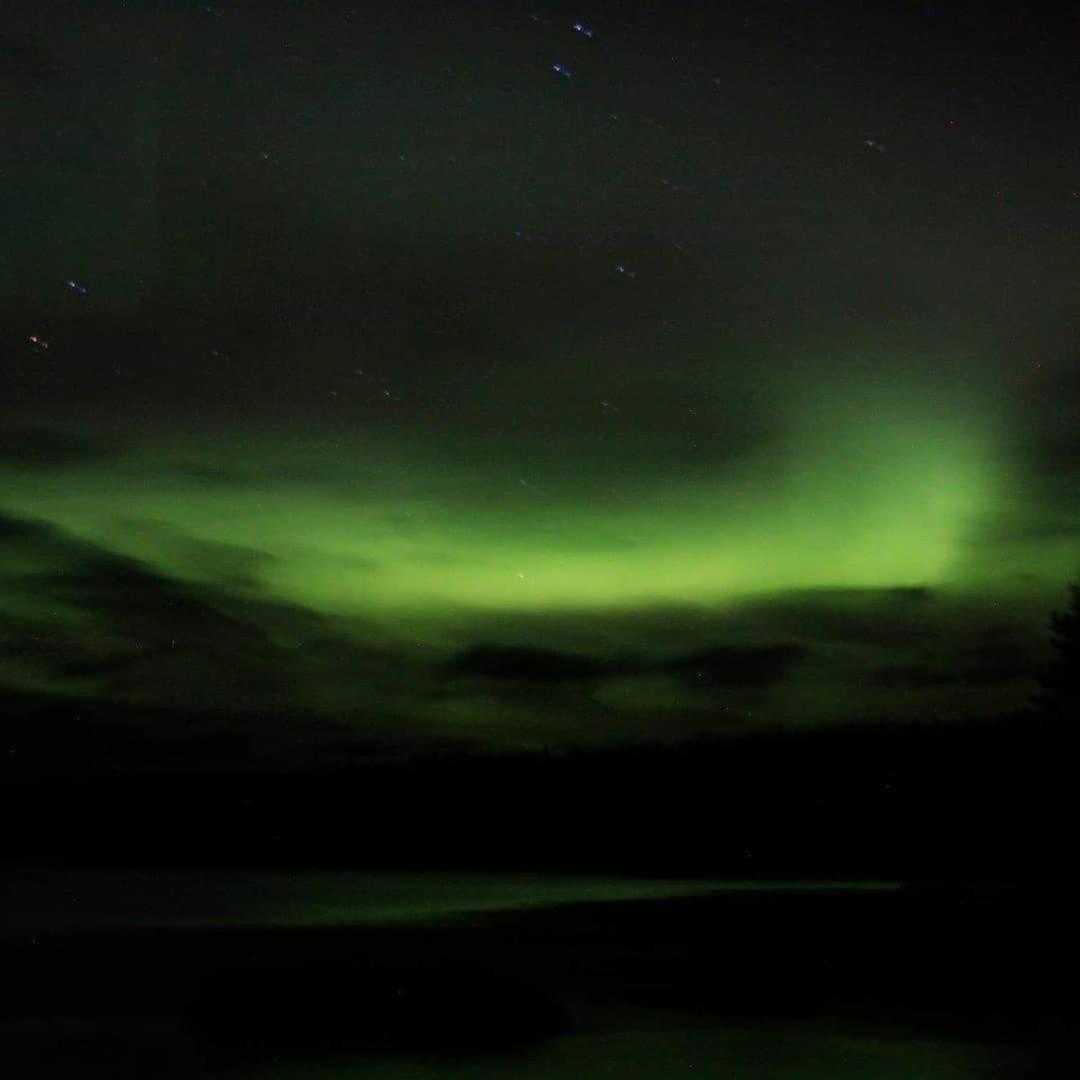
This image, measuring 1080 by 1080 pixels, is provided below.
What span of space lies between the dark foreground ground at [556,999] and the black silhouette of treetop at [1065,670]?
1209 inches

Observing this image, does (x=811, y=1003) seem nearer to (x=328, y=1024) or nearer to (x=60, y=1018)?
(x=328, y=1024)

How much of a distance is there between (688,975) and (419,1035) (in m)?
6.67

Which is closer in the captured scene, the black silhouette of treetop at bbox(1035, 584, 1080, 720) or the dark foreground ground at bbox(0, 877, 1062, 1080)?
the dark foreground ground at bbox(0, 877, 1062, 1080)

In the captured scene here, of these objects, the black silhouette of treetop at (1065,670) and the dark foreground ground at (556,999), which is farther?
the black silhouette of treetop at (1065,670)

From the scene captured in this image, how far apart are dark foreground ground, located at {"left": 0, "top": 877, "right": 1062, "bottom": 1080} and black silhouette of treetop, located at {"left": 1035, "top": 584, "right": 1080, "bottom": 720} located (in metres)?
30.7

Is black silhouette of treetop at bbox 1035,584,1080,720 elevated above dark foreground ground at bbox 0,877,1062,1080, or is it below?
above

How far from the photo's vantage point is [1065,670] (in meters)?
59.9

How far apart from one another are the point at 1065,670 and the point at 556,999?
45964mm

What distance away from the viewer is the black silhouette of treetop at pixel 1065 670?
5928cm

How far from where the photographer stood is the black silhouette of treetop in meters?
59.3

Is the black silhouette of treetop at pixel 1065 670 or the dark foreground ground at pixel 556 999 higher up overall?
the black silhouette of treetop at pixel 1065 670

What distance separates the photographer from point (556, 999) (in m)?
18.5

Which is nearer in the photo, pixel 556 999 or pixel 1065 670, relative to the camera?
pixel 556 999

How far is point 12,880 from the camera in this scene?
185ft
